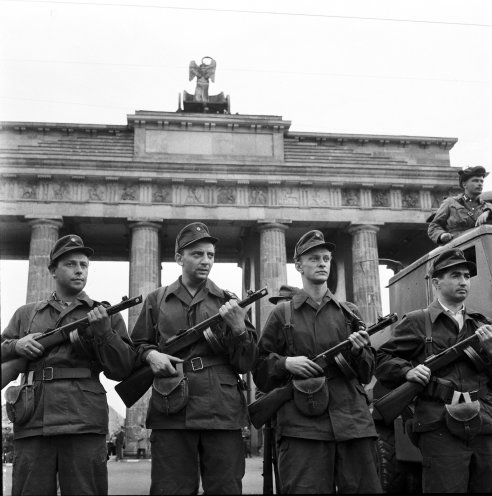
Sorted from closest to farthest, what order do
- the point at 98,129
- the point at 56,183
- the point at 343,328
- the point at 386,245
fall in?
the point at 343,328 → the point at 56,183 → the point at 98,129 → the point at 386,245

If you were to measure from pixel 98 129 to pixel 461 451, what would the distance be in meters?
32.5

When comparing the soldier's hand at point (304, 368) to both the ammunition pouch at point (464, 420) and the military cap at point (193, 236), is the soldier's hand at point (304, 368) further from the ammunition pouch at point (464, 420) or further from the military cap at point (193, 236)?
the military cap at point (193, 236)

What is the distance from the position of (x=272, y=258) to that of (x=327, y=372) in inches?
1088

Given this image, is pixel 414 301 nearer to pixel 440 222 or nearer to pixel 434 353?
pixel 440 222

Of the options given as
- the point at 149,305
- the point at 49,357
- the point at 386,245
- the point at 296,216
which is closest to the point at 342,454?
the point at 149,305

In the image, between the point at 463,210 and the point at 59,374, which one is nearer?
the point at 59,374

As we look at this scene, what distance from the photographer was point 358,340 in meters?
5.05

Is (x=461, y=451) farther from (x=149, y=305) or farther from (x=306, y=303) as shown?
(x=149, y=305)

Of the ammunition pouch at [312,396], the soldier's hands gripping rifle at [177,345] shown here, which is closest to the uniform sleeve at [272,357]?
the ammunition pouch at [312,396]

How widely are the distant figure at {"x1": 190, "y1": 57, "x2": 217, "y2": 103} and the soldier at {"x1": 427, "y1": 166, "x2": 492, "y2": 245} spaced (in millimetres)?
29801

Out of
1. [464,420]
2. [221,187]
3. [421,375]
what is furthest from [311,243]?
[221,187]

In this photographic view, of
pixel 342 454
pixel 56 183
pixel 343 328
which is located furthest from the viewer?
pixel 56 183

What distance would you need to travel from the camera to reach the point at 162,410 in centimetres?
498

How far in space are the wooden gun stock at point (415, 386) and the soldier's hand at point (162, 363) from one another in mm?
1626
